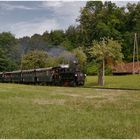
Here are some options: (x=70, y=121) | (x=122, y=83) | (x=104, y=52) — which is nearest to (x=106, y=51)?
(x=104, y=52)

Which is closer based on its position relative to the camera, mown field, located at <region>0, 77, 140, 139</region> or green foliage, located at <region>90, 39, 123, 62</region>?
mown field, located at <region>0, 77, 140, 139</region>

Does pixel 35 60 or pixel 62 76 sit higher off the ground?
pixel 35 60

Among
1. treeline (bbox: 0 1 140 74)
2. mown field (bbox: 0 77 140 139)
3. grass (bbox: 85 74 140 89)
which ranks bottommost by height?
grass (bbox: 85 74 140 89)

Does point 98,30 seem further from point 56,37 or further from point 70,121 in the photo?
point 70,121

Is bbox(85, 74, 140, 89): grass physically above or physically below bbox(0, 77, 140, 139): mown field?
below

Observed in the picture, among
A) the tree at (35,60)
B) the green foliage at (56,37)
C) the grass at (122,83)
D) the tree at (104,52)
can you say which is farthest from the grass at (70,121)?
the green foliage at (56,37)

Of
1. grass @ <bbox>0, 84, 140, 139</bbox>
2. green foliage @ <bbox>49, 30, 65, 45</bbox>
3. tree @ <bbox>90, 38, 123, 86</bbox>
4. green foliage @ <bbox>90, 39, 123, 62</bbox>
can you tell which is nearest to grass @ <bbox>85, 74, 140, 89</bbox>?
tree @ <bbox>90, 38, 123, 86</bbox>

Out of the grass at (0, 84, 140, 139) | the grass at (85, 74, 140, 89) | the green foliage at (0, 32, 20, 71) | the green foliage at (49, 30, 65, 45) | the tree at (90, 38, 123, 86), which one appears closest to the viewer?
the grass at (0, 84, 140, 139)

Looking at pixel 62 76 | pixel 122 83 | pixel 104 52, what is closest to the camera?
pixel 62 76

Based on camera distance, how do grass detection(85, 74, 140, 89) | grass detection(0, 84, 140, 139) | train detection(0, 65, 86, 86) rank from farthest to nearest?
train detection(0, 65, 86, 86) → grass detection(85, 74, 140, 89) → grass detection(0, 84, 140, 139)

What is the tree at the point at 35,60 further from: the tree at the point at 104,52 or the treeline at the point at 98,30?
the tree at the point at 104,52

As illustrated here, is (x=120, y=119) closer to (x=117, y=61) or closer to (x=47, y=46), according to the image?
(x=117, y=61)

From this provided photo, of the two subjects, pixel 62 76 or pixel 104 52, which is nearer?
pixel 62 76

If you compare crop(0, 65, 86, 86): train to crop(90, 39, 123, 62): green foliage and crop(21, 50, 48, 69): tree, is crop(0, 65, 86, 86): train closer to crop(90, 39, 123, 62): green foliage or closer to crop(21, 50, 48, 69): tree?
crop(90, 39, 123, 62): green foliage
